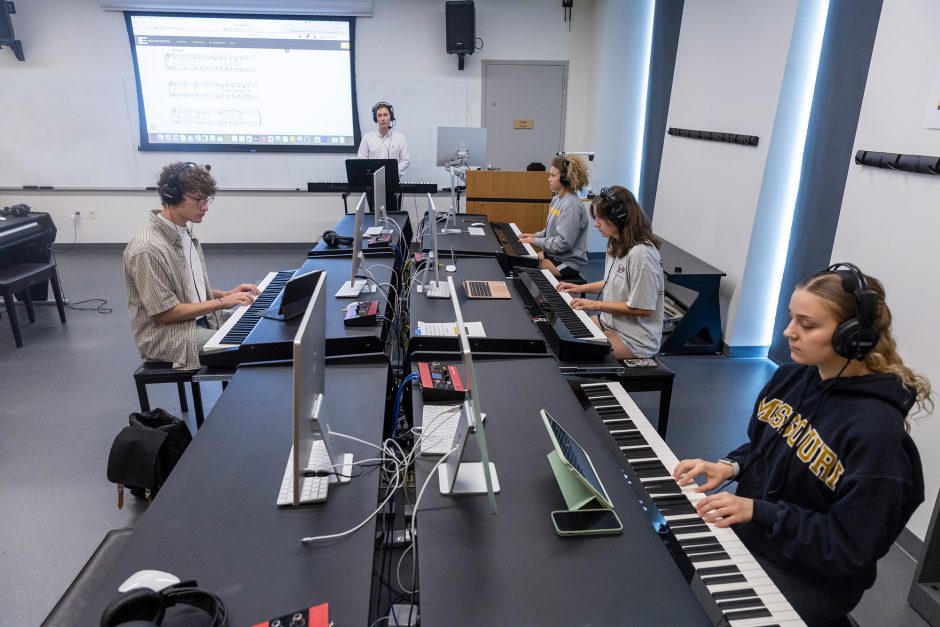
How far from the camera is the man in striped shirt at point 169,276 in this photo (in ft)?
8.09

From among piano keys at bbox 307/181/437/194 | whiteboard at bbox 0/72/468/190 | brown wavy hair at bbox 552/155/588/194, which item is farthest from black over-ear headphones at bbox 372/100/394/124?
brown wavy hair at bbox 552/155/588/194

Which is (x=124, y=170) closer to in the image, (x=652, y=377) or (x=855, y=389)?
(x=652, y=377)

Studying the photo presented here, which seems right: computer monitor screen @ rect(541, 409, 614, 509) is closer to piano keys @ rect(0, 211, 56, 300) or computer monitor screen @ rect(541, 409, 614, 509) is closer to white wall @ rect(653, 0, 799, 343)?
white wall @ rect(653, 0, 799, 343)

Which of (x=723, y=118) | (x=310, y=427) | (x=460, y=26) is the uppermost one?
(x=460, y=26)

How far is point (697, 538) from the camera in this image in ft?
5.03

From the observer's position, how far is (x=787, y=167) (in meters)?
3.62

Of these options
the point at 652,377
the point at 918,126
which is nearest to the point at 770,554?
the point at 652,377

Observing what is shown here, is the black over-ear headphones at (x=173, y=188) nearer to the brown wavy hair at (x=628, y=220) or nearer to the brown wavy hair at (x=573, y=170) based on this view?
the brown wavy hair at (x=628, y=220)

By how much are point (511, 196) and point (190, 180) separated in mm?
3146

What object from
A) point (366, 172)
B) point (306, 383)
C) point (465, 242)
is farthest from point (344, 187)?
point (306, 383)

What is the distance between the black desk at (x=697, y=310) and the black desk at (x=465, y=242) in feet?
4.30

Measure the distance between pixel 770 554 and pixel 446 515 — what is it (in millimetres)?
863

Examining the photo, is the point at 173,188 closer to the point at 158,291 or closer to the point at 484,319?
the point at 158,291

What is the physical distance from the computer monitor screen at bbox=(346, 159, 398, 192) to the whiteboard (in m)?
1.55
